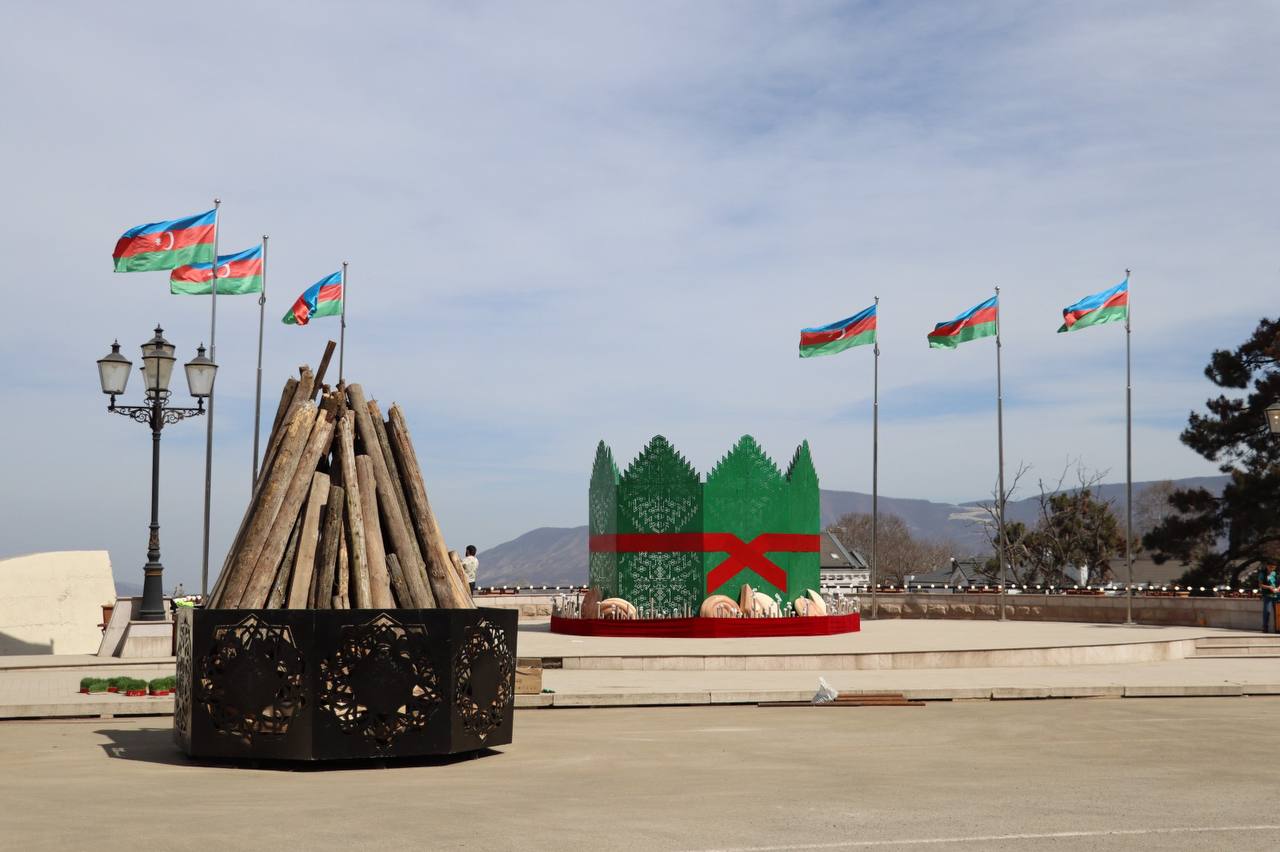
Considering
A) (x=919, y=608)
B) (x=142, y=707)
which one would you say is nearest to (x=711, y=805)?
(x=142, y=707)

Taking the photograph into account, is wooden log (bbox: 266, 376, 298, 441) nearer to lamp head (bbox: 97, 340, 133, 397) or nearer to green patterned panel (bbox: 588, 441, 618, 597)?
lamp head (bbox: 97, 340, 133, 397)


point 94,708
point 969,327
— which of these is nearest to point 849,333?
point 969,327

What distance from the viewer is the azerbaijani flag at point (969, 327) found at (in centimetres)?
3622

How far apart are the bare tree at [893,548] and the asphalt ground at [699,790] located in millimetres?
100558

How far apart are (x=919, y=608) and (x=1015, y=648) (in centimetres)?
1747

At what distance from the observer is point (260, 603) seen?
11711mm

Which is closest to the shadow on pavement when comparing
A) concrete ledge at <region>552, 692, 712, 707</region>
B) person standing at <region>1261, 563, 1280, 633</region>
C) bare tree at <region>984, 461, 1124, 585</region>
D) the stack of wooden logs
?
the stack of wooden logs

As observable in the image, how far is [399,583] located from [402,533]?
0.51 m

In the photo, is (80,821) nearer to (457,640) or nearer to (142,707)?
(457,640)

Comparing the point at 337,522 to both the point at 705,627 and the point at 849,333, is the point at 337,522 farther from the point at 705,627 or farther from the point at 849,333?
the point at 849,333

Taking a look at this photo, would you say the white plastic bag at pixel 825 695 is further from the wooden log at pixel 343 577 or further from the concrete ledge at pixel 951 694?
the wooden log at pixel 343 577

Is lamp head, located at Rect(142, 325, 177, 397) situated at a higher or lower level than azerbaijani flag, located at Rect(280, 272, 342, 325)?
lower

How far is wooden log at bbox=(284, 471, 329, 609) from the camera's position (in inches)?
468

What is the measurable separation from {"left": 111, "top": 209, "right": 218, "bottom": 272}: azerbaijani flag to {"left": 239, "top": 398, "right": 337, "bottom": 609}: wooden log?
15.1 meters
